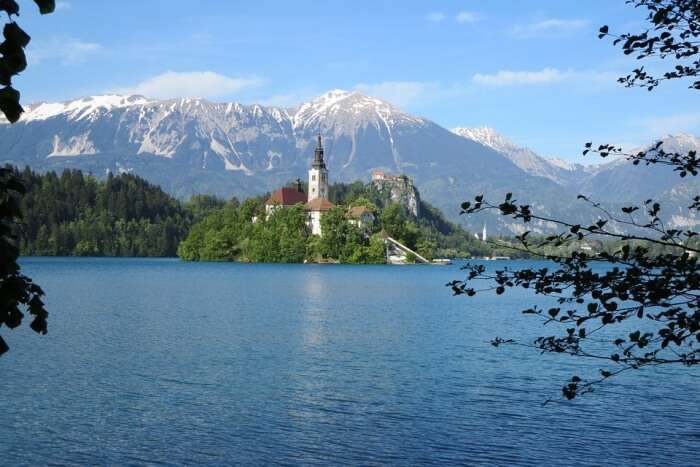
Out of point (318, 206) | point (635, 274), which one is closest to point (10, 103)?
point (635, 274)

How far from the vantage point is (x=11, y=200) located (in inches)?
219

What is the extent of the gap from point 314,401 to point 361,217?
153784 mm

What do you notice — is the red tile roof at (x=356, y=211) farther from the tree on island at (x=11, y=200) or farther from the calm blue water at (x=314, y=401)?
the tree on island at (x=11, y=200)

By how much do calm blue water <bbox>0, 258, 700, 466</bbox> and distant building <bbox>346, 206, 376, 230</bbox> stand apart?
405ft

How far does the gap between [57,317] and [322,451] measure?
39.1 meters

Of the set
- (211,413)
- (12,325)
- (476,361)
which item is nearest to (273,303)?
(476,361)

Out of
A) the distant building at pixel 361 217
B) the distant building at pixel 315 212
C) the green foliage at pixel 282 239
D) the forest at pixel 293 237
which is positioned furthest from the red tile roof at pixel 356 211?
Result: the green foliage at pixel 282 239

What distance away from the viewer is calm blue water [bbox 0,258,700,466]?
21.0m

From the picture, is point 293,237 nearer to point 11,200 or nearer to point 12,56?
point 11,200

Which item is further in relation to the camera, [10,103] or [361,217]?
[361,217]

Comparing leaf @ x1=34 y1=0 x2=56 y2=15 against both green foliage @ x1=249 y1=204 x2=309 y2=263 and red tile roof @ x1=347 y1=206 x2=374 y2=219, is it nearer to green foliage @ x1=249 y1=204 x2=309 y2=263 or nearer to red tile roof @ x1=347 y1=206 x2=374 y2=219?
red tile roof @ x1=347 y1=206 x2=374 y2=219

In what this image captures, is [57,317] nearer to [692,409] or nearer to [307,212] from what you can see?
[692,409]

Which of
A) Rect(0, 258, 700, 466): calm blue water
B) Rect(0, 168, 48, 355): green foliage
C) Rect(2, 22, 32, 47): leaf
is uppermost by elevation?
Rect(2, 22, 32, 47): leaf

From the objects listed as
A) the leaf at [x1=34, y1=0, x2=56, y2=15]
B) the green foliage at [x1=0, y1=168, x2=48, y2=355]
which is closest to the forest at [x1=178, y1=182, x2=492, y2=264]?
the green foliage at [x1=0, y1=168, x2=48, y2=355]
